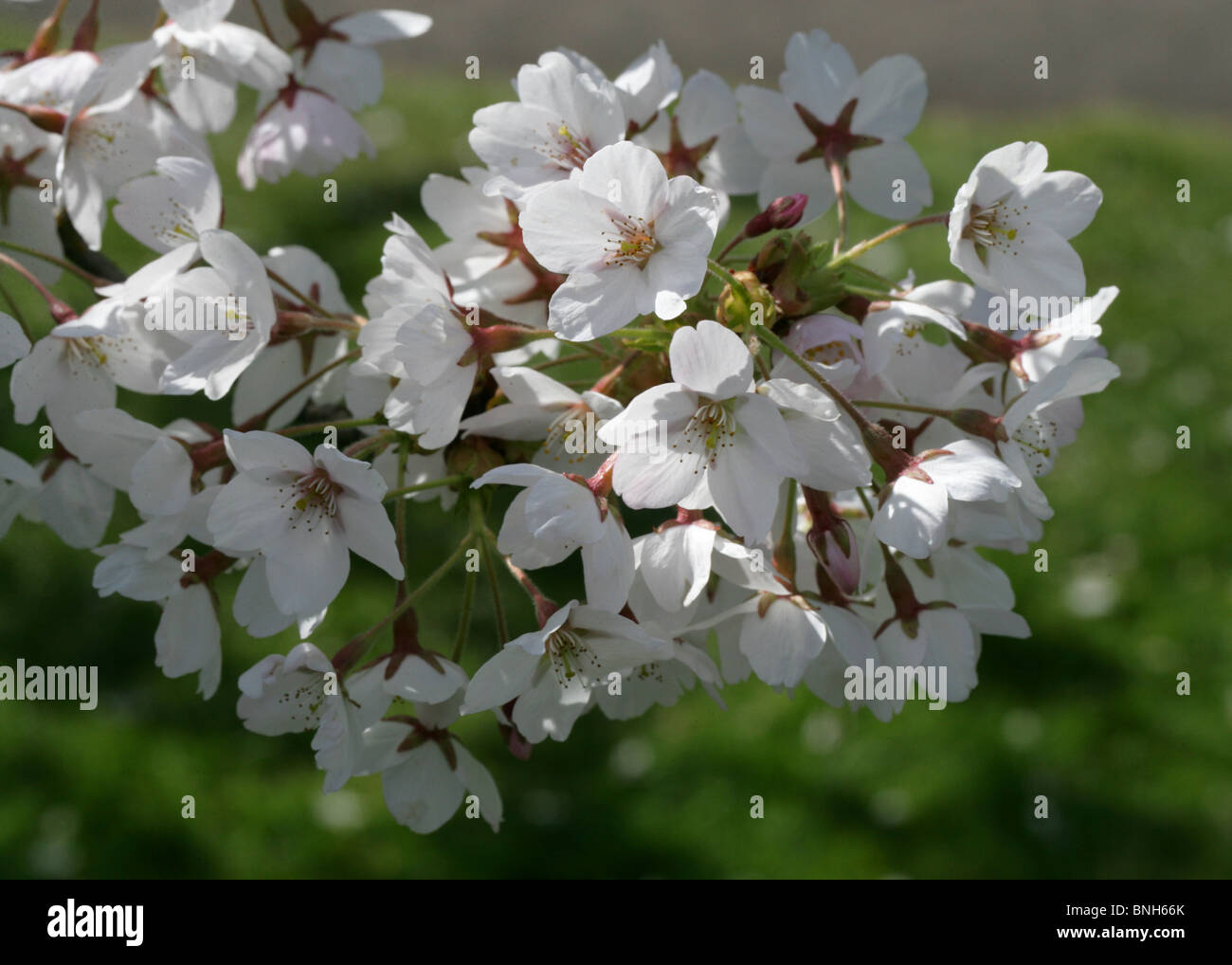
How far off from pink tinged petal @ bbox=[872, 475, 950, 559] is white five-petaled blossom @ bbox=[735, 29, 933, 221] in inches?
15.3

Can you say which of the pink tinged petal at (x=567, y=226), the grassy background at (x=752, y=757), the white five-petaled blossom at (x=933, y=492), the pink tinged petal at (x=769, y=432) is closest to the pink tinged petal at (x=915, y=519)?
the white five-petaled blossom at (x=933, y=492)

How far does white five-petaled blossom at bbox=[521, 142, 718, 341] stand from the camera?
890mm

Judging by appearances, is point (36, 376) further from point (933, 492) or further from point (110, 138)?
point (933, 492)

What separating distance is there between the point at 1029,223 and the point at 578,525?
49 cm

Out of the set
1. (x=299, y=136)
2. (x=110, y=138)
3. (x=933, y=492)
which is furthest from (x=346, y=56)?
(x=933, y=492)

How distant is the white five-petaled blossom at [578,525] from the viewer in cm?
90

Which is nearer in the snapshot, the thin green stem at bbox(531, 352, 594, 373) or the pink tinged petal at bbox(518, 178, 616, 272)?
the pink tinged petal at bbox(518, 178, 616, 272)

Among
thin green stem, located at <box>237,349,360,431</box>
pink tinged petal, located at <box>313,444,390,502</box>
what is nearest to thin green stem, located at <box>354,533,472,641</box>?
pink tinged petal, located at <box>313,444,390,502</box>

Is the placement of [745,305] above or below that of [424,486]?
above

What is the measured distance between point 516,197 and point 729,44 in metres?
4.93

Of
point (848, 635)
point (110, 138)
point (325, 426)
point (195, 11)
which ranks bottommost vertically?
point (848, 635)

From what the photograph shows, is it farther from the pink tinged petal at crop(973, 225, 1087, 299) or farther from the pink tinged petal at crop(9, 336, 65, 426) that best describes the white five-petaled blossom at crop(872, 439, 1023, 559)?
the pink tinged petal at crop(9, 336, 65, 426)

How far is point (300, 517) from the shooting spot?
3.17ft

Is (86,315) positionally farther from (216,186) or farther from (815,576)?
(815,576)
